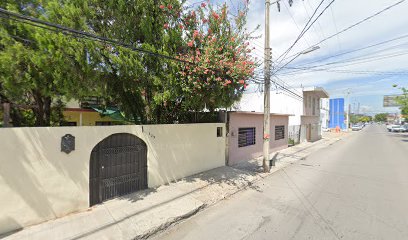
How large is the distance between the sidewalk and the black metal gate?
25 cm

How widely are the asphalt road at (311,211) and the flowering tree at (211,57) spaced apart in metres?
3.13

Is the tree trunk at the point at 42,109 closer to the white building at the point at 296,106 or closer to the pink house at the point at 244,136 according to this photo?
the pink house at the point at 244,136

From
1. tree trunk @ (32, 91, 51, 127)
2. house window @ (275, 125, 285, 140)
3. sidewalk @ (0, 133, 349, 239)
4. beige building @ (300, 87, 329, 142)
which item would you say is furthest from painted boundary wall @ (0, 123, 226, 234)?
beige building @ (300, 87, 329, 142)

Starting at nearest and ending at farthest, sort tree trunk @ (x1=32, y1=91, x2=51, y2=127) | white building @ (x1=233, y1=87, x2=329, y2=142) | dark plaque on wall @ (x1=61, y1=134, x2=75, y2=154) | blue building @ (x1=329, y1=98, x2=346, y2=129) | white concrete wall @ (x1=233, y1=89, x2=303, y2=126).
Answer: dark plaque on wall @ (x1=61, y1=134, x2=75, y2=154) → tree trunk @ (x1=32, y1=91, x2=51, y2=127) → white building @ (x1=233, y1=87, x2=329, y2=142) → white concrete wall @ (x1=233, y1=89, x2=303, y2=126) → blue building @ (x1=329, y1=98, x2=346, y2=129)

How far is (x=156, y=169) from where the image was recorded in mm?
6297

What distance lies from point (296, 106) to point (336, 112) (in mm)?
32300

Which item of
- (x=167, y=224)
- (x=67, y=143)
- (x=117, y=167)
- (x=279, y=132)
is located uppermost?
(x=67, y=143)

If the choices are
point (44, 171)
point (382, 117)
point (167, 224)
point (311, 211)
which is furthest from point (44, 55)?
point (382, 117)

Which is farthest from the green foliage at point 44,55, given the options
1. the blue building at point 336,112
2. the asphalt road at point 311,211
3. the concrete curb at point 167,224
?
the blue building at point 336,112

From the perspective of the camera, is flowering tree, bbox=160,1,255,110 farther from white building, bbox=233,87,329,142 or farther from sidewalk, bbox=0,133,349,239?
white building, bbox=233,87,329,142

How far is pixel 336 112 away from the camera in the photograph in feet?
148

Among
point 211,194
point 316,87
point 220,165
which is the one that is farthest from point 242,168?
point 316,87

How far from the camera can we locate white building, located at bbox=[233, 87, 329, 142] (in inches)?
773

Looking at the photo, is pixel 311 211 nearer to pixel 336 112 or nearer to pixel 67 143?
pixel 67 143
